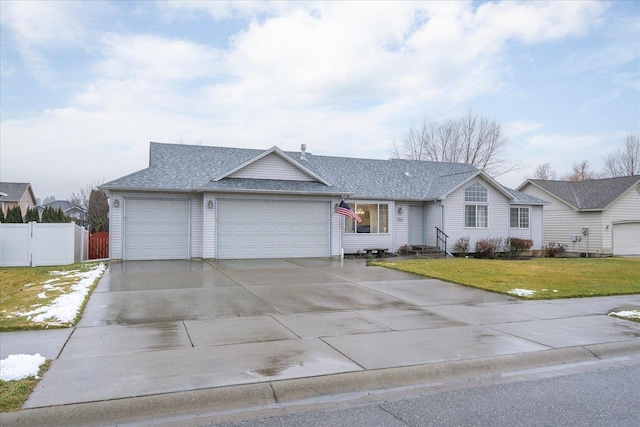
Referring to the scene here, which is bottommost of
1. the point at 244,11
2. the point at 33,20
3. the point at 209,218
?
the point at 209,218

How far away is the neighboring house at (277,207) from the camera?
18812 millimetres

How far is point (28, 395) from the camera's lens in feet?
15.3

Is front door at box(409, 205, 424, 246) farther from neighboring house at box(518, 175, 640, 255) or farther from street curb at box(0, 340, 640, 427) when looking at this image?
street curb at box(0, 340, 640, 427)

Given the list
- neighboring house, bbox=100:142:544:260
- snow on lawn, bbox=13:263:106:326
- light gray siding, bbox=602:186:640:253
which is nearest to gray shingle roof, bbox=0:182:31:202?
neighboring house, bbox=100:142:544:260

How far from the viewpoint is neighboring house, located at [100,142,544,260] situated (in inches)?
741

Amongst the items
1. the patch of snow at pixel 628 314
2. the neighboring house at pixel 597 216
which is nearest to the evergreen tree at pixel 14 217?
the patch of snow at pixel 628 314

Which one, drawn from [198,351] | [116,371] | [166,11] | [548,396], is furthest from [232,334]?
[166,11]

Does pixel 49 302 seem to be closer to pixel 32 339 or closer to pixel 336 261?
pixel 32 339

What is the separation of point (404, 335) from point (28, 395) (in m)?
4.95

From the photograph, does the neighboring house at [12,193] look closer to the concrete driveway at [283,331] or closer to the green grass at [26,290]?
the green grass at [26,290]

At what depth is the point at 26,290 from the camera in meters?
10.7

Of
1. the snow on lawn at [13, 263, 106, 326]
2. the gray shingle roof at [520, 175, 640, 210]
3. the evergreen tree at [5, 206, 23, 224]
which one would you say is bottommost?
the snow on lawn at [13, 263, 106, 326]

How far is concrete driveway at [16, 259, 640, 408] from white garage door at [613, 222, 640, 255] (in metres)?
20.2

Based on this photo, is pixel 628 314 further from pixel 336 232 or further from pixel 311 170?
pixel 311 170
